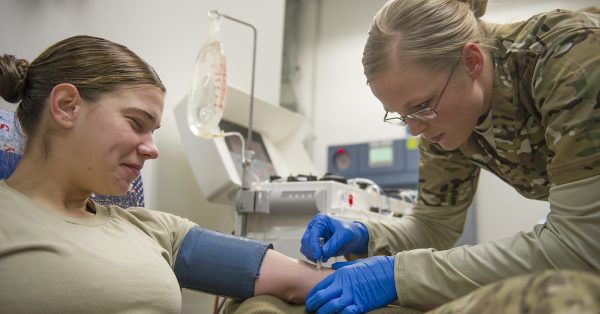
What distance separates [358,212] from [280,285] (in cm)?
82

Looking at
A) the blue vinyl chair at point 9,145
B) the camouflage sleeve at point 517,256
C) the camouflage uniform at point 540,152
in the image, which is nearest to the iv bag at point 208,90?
the blue vinyl chair at point 9,145

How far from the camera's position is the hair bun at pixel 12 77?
106 centimetres

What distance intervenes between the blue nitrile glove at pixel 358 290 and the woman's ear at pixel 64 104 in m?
0.63

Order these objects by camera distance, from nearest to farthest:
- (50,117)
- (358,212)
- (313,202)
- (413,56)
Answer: (50,117), (413,56), (313,202), (358,212)

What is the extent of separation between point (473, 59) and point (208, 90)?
1.21 metres

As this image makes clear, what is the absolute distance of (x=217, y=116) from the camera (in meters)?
2.10

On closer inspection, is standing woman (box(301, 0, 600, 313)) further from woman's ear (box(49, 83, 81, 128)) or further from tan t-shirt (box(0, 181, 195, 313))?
woman's ear (box(49, 83, 81, 128))

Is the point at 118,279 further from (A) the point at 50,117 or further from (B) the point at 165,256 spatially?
(A) the point at 50,117

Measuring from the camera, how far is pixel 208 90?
2.10 meters

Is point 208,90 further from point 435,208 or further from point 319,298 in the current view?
point 319,298

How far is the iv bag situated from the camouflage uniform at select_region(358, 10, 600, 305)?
1.12 metres

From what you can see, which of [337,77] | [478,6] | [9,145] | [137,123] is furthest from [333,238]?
A: [337,77]

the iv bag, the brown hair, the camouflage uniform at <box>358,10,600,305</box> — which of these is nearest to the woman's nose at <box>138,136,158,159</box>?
the brown hair

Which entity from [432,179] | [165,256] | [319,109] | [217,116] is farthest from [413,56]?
[319,109]
